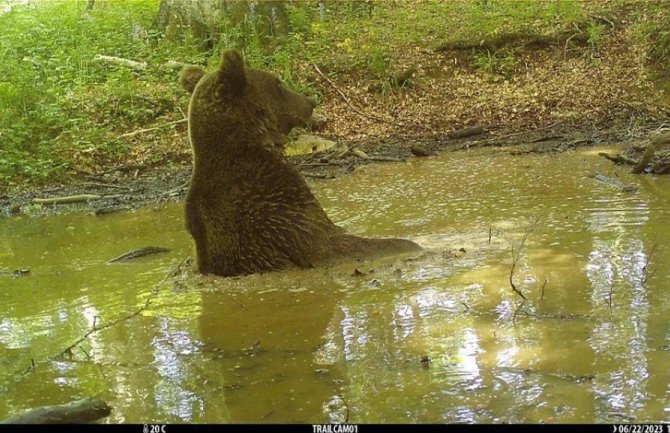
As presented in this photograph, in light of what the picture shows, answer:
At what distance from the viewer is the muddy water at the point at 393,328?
12.0 ft

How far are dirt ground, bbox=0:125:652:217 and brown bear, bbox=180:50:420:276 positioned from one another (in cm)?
539

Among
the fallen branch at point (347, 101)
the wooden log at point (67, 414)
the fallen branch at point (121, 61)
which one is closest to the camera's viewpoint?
the wooden log at point (67, 414)

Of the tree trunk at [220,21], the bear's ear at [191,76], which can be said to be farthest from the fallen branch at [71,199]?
the tree trunk at [220,21]

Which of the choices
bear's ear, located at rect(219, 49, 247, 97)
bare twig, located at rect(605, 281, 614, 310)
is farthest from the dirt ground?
bare twig, located at rect(605, 281, 614, 310)

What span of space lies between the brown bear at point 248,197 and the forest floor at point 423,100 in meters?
5.43

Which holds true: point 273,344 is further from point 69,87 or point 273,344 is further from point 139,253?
point 69,87

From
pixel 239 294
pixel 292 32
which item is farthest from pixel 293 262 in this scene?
pixel 292 32

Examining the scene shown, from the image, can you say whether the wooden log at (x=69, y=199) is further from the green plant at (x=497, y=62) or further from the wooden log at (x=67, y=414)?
the green plant at (x=497, y=62)

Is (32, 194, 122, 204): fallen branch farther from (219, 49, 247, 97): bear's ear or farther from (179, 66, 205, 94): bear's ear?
(219, 49, 247, 97): bear's ear

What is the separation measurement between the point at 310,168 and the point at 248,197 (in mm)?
7062

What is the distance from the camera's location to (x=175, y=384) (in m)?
4.17

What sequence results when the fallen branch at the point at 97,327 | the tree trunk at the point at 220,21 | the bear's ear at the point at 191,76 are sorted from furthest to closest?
the tree trunk at the point at 220,21
the bear's ear at the point at 191,76
the fallen branch at the point at 97,327

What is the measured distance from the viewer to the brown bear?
664 cm

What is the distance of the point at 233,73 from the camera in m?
6.39
